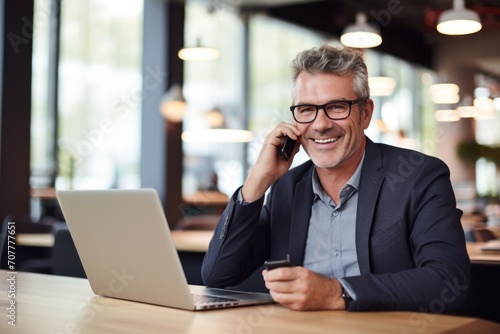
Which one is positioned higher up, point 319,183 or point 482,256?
point 319,183

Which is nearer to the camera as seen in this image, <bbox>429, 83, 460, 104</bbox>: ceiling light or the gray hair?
the gray hair

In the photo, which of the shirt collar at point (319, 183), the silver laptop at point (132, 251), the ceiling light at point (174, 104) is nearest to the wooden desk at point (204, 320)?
the silver laptop at point (132, 251)

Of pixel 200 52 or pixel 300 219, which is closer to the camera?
pixel 300 219

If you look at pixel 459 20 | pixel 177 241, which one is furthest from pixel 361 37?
pixel 177 241

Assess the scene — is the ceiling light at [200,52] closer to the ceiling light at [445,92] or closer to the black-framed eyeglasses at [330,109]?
the ceiling light at [445,92]

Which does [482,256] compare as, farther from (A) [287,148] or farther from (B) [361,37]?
(B) [361,37]

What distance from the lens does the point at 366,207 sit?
1.93 metres

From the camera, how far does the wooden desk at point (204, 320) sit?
1295 mm

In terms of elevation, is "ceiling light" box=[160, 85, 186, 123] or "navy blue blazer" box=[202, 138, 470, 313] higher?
"ceiling light" box=[160, 85, 186, 123]

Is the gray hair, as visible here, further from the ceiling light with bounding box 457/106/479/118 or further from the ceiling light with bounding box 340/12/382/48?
the ceiling light with bounding box 457/106/479/118

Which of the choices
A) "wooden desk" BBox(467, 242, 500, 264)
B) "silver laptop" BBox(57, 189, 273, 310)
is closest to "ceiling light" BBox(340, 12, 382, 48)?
"wooden desk" BBox(467, 242, 500, 264)

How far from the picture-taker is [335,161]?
2.05 meters

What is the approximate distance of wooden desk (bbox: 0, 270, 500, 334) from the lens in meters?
1.29

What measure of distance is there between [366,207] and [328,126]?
0.88 feet
